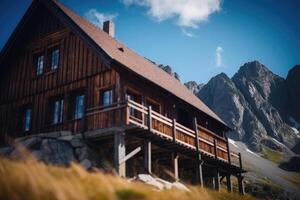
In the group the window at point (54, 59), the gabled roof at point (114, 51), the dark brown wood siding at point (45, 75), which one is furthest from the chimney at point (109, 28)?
the window at point (54, 59)

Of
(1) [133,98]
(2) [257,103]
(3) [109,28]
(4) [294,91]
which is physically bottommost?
(1) [133,98]

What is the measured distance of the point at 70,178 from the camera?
18.8 feet

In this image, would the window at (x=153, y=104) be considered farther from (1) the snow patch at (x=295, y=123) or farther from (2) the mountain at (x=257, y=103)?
(1) the snow patch at (x=295, y=123)

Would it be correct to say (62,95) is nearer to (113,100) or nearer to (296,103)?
(113,100)

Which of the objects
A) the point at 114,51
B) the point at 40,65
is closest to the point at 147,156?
the point at 114,51

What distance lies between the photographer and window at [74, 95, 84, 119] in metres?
17.5

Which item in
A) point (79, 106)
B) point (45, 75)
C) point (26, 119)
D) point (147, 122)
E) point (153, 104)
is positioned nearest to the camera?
point (147, 122)

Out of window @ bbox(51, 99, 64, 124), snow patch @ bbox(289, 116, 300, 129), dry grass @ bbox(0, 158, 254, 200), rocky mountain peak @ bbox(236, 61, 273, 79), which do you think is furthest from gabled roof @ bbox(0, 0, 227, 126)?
snow patch @ bbox(289, 116, 300, 129)

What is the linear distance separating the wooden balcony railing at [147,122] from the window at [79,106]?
2.53ft

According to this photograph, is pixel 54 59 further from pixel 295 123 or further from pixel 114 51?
pixel 295 123

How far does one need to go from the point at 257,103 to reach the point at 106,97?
109632 mm

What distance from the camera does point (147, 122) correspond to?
16.5 metres

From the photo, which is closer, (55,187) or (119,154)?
(55,187)

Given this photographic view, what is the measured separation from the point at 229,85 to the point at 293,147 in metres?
29.0
